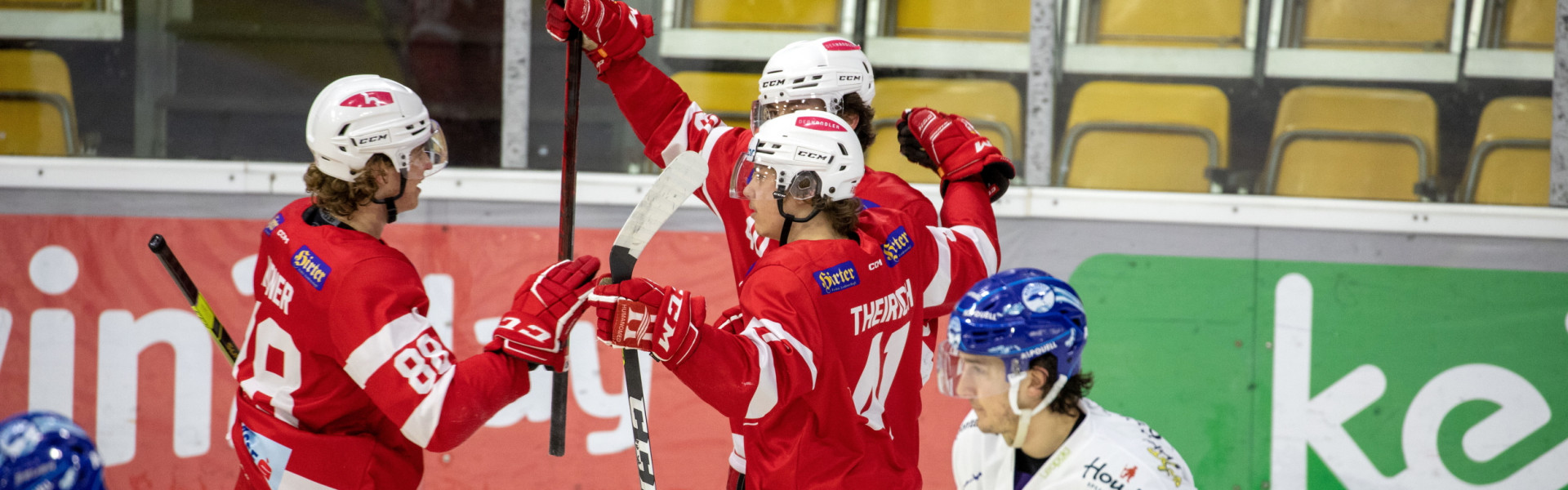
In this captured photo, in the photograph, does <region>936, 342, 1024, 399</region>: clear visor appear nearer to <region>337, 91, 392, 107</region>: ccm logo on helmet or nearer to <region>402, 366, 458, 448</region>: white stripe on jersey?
<region>402, 366, 458, 448</region>: white stripe on jersey

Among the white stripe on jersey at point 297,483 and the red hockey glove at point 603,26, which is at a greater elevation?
the red hockey glove at point 603,26

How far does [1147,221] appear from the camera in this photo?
153 inches

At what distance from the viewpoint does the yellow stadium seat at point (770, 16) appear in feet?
13.3

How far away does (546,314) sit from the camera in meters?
2.20

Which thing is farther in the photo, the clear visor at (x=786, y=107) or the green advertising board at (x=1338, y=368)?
the green advertising board at (x=1338, y=368)

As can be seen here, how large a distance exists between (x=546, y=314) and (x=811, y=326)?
0.51 m

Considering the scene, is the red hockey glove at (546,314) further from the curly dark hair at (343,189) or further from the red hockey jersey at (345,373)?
the curly dark hair at (343,189)

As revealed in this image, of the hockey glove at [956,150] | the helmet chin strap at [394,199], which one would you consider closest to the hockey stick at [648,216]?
the helmet chin strap at [394,199]

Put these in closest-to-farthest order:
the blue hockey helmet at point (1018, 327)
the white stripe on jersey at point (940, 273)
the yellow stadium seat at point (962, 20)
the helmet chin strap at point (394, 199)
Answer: the blue hockey helmet at point (1018, 327)
the helmet chin strap at point (394, 199)
the white stripe on jersey at point (940, 273)
the yellow stadium seat at point (962, 20)

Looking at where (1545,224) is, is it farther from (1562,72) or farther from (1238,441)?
(1238,441)

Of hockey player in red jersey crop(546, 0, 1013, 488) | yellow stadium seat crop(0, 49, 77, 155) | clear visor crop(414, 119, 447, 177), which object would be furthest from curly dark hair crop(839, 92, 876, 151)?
yellow stadium seat crop(0, 49, 77, 155)

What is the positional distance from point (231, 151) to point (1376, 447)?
13.5ft

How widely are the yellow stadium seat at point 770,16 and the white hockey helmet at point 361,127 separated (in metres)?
1.76

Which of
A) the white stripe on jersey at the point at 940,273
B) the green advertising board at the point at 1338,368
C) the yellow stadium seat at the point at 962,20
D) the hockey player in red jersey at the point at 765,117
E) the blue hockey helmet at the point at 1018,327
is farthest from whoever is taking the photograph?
the yellow stadium seat at the point at 962,20
